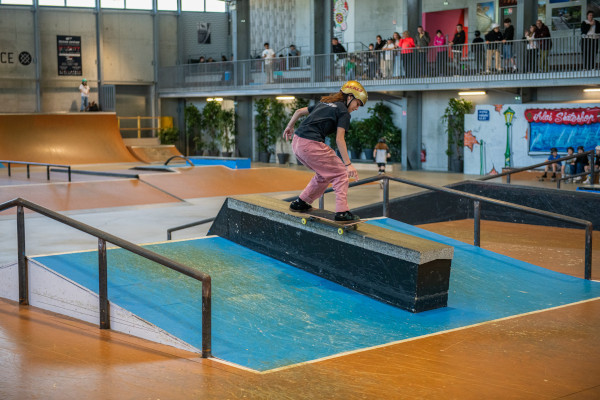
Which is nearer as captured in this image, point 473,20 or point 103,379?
point 103,379

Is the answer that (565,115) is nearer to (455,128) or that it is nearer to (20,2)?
(455,128)

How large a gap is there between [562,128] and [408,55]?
5.51 meters

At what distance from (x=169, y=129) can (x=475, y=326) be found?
31.7 metres

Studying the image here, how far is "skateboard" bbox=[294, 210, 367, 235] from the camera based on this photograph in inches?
255

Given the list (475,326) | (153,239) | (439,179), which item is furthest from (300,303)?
(439,179)

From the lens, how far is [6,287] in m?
6.69

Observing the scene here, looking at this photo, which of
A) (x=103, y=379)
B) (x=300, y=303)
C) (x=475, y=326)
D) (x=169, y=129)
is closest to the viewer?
(x=103, y=379)

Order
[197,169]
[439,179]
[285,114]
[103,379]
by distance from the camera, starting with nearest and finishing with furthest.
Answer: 1. [103,379]
2. [197,169]
3. [439,179]
4. [285,114]

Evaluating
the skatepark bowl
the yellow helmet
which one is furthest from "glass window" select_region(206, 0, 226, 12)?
the yellow helmet

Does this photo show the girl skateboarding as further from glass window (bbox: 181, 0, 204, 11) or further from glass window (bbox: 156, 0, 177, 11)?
glass window (bbox: 181, 0, 204, 11)

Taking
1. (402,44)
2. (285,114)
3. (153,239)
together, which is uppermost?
(402,44)

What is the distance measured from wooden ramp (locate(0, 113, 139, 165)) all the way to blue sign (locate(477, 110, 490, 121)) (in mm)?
13632

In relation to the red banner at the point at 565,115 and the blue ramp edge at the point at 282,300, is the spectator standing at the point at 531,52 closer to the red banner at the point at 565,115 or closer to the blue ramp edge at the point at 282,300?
the red banner at the point at 565,115

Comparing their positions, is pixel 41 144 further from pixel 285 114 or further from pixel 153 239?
pixel 153 239
